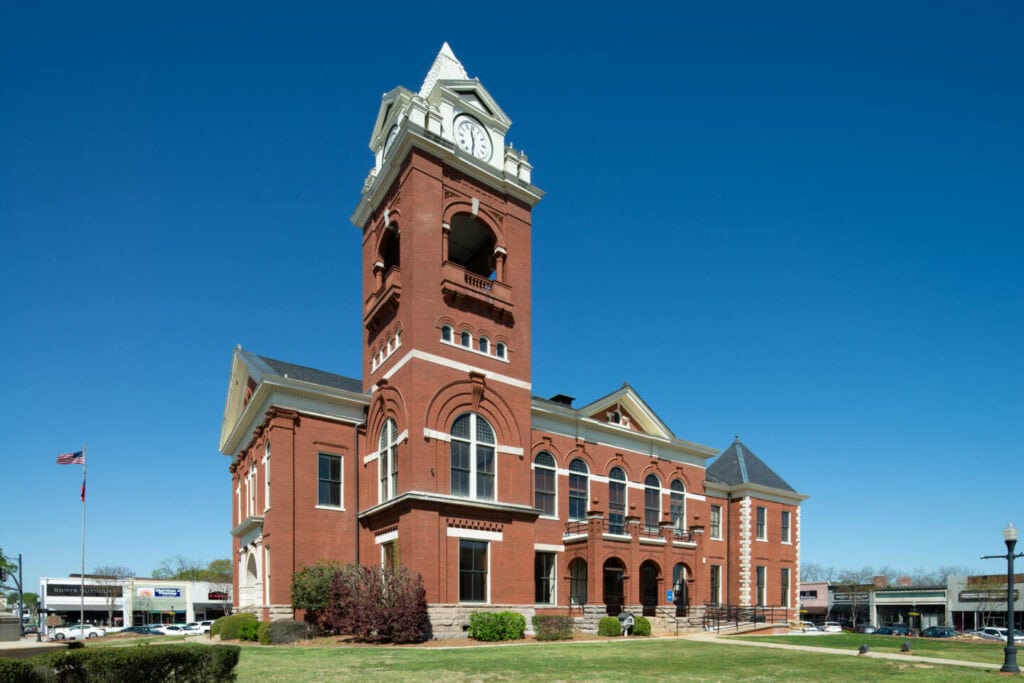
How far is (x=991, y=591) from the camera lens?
71.4m

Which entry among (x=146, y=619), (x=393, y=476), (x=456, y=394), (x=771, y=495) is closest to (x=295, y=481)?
(x=393, y=476)

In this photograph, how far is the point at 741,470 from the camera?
51125 millimetres

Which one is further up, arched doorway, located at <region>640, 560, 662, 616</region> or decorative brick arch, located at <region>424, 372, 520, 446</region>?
decorative brick arch, located at <region>424, 372, 520, 446</region>

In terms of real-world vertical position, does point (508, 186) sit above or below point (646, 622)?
above

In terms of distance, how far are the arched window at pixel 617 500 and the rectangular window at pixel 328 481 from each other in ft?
52.0

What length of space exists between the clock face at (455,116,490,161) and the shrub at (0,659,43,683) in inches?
1181

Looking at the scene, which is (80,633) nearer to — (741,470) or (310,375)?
(310,375)

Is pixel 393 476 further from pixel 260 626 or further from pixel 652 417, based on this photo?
pixel 652 417

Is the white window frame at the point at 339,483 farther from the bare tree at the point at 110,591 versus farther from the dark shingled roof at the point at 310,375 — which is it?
the bare tree at the point at 110,591

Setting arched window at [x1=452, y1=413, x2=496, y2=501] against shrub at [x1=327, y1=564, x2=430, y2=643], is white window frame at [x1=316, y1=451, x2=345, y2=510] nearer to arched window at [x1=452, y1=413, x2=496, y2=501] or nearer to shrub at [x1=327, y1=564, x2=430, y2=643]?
shrub at [x1=327, y1=564, x2=430, y2=643]

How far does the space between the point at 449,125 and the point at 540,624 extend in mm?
23879

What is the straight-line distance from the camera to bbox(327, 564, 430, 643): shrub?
26.8 meters

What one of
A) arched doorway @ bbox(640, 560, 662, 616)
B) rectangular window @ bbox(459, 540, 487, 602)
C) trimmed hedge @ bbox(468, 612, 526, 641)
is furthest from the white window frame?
arched doorway @ bbox(640, 560, 662, 616)

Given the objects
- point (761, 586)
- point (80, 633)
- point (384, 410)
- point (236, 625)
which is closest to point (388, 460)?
point (384, 410)
